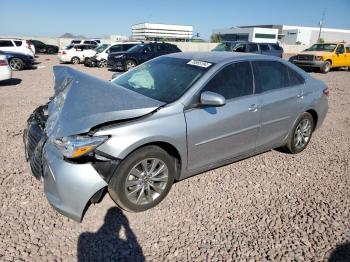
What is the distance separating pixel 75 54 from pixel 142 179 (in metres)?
18.5

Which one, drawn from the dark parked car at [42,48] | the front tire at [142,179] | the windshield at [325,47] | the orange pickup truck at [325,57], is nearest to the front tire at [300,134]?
the front tire at [142,179]

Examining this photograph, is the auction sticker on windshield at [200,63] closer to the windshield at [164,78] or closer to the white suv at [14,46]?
the windshield at [164,78]

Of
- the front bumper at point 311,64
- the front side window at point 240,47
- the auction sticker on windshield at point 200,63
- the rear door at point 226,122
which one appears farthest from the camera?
the front bumper at point 311,64

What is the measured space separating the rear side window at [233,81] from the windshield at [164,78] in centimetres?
19

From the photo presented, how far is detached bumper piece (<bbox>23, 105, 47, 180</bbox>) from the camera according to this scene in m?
3.10

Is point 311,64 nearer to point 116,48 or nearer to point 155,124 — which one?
point 116,48

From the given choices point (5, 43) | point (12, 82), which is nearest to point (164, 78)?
point (12, 82)

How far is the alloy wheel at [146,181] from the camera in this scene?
316cm

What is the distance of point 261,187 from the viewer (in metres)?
4.01

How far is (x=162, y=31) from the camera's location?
86.2 meters

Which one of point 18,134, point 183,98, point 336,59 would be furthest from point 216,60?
point 336,59

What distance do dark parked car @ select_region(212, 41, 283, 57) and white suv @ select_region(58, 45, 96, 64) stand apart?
874 centimetres

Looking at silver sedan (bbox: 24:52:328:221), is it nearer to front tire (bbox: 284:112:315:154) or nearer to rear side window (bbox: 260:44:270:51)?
front tire (bbox: 284:112:315:154)

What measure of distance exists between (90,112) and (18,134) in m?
3.37
